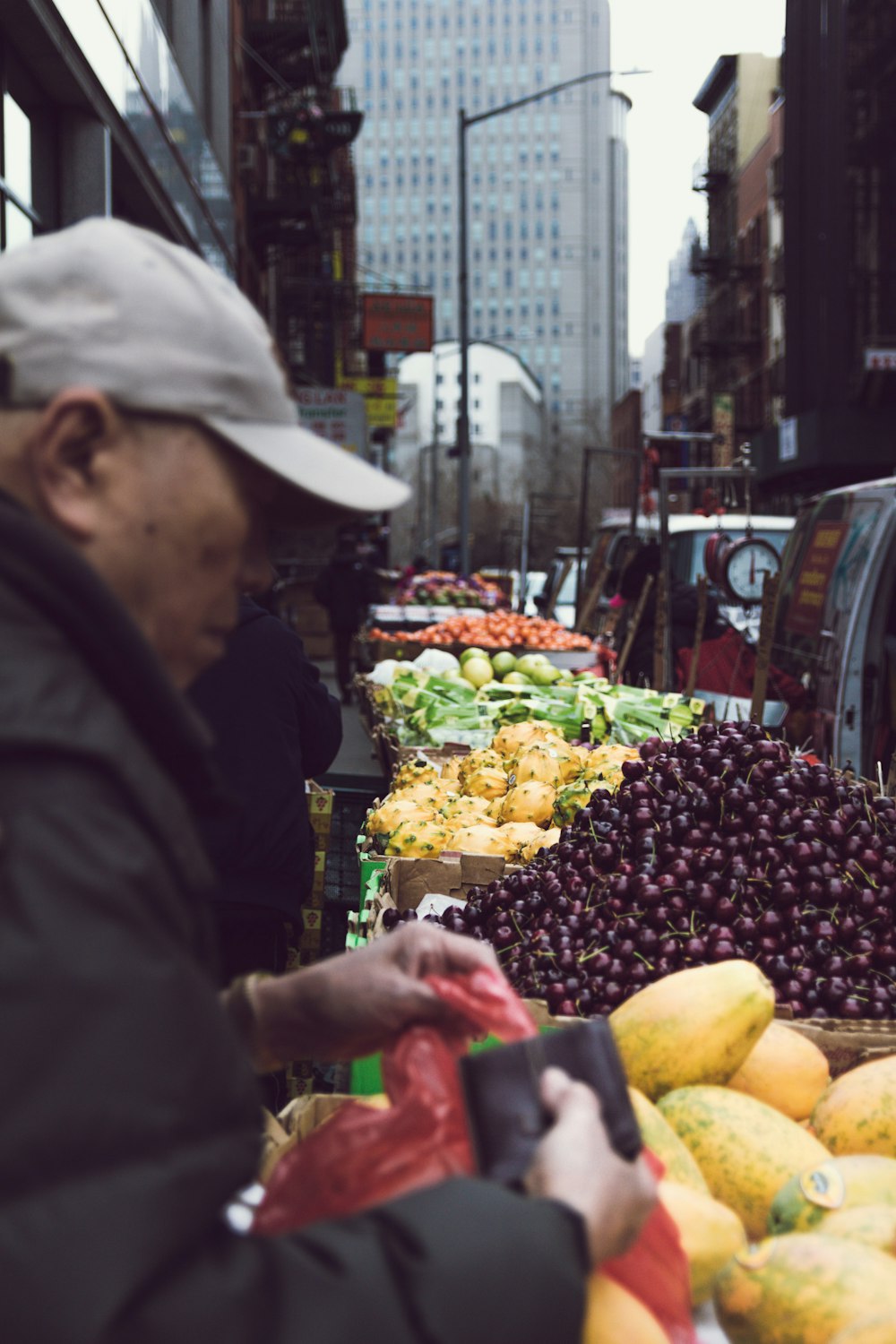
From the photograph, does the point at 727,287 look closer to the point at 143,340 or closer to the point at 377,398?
the point at 377,398

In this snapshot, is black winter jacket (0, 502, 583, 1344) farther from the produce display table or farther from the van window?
the produce display table

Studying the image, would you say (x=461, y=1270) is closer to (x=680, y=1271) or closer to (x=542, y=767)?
(x=680, y=1271)

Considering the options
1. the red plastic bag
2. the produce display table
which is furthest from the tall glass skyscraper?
the red plastic bag

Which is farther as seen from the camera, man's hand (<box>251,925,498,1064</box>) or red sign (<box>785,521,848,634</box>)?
red sign (<box>785,521,848,634</box>)

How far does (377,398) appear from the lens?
3450cm

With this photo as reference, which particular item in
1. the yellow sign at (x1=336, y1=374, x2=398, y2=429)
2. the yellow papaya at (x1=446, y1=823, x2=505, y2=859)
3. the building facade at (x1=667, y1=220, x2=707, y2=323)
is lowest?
the yellow papaya at (x1=446, y1=823, x2=505, y2=859)

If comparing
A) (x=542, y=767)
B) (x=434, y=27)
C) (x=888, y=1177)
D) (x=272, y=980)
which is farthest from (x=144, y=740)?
(x=434, y=27)

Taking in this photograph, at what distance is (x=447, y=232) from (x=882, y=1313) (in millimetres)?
193471

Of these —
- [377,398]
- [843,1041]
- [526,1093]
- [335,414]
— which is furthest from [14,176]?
[377,398]

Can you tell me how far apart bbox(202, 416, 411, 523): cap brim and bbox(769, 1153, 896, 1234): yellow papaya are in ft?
4.40

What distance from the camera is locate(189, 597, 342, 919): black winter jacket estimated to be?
4242mm

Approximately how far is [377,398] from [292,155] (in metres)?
7.05

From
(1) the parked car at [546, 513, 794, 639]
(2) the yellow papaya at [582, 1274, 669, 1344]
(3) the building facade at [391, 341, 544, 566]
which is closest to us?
(2) the yellow papaya at [582, 1274, 669, 1344]

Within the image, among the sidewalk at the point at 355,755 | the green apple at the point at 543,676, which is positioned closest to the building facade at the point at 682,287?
the sidewalk at the point at 355,755
